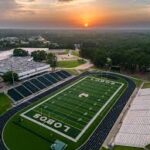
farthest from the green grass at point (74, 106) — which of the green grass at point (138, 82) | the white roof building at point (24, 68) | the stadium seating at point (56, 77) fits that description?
the white roof building at point (24, 68)

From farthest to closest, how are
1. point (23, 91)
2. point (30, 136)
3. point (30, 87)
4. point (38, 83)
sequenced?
point (38, 83) → point (30, 87) → point (23, 91) → point (30, 136)

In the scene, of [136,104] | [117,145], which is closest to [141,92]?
[136,104]

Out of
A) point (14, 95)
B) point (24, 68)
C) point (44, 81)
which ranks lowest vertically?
point (14, 95)

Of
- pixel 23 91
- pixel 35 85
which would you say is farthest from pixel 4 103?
pixel 35 85

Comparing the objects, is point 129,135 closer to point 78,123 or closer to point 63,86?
point 78,123

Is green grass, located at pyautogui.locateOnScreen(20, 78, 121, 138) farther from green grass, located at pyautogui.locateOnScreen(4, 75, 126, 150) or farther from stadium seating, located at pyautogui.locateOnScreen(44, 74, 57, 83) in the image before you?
stadium seating, located at pyautogui.locateOnScreen(44, 74, 57, 83)

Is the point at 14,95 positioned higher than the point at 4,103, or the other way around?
the point at 14,95

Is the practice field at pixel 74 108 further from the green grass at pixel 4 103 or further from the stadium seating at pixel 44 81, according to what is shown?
the stadium seating at pixel 44 81

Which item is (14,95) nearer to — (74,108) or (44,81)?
(44,81)
